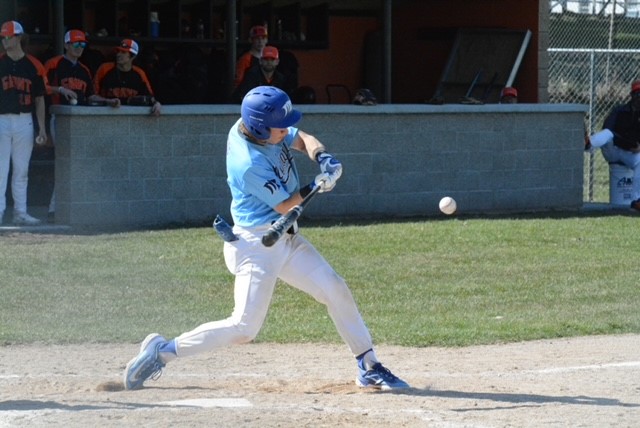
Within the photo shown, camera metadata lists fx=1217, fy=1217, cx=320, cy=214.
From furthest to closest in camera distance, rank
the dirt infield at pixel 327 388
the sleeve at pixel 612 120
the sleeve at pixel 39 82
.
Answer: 1. the sleeve at pixel 612 120
2. the sleeve at pixel 39 82
3. the dirt infield at pixel 327 388

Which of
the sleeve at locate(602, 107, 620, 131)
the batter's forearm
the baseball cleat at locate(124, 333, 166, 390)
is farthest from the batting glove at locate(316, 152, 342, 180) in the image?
the sleeve at locate(602, 107, 620, 131)

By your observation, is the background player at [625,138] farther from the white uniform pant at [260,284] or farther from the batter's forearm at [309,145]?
the white uniform pant at [260,284]

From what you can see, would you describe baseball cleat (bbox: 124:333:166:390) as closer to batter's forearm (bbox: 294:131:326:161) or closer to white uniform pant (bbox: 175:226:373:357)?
white uniform pant (bbox: 175:226:373:357)

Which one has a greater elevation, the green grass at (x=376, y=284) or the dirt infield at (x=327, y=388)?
the dirt infield at (x=327, y=388)

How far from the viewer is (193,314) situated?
987 cm

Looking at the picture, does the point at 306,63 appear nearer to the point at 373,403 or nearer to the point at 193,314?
the point at 193,314

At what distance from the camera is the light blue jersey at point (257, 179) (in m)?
6.61

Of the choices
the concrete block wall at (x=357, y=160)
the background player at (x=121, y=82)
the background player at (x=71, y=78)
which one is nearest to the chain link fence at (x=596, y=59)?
the concrete block wall at (x=357, y=160)

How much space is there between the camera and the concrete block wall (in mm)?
14211

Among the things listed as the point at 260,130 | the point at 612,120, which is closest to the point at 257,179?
the point at 260,130

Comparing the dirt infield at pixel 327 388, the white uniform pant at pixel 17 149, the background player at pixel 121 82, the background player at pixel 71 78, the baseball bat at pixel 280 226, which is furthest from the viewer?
the background player at pixel 121 82

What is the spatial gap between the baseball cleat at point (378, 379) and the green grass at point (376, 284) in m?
1.78

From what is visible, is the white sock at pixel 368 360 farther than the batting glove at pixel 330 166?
Yes

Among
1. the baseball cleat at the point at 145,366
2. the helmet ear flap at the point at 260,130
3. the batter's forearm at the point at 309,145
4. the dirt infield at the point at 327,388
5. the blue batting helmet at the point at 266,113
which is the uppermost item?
the blue batting helmet at the point at 266,113
